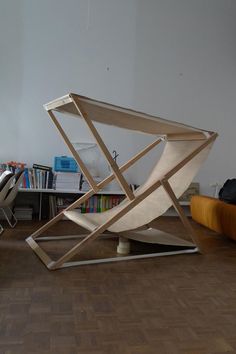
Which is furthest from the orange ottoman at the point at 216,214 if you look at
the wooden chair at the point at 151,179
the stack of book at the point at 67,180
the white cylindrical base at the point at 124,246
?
the stack of book at the point at 67,180

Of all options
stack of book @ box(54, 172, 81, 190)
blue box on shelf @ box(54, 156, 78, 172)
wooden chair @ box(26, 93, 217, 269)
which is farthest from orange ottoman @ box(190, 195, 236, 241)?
blue box on shelf @ box(54, 156, 78, 172)

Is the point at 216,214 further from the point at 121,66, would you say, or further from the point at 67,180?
the point at 121,66

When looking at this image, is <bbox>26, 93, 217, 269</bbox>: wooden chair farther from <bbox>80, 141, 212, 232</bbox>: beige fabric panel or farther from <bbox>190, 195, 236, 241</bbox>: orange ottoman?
<bbox>190, 195, 236, 241</bbox>: orange ottoman

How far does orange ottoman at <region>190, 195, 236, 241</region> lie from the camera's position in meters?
3.65

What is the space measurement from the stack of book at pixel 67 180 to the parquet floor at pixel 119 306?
5.26 feet

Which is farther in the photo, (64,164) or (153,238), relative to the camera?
(64,164)

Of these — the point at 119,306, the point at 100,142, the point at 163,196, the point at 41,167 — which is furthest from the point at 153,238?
the point at 41,167

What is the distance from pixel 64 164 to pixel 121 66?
164cm

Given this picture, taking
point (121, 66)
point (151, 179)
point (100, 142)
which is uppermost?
point (121, 66)

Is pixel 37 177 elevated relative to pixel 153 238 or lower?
elevated

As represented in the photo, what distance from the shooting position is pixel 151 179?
12.0ft

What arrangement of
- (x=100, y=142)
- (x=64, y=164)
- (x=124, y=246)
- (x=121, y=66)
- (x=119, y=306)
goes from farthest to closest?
(x=121, y=66) → (x=64, y=164) → (x=124, y=246) → (x=100, y=142) → (x=119, y=306)

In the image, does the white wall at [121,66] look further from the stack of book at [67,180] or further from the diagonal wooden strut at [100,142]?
the diagonal wooden strut at [100,142]

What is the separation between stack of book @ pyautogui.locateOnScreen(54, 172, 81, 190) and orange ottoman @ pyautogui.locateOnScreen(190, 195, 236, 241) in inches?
59.8
